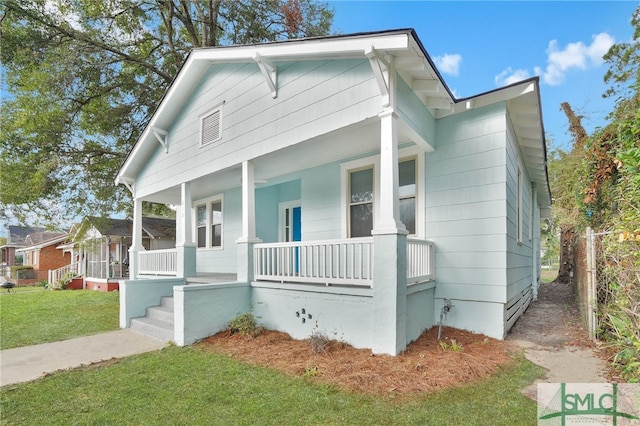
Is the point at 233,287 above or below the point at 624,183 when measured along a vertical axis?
below

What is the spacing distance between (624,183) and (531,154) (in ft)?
14.7

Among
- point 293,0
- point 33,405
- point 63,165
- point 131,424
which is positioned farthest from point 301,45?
point 63,165

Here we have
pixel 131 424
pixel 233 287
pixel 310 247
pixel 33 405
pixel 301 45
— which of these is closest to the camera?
pixel 131 424

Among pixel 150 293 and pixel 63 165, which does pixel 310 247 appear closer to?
pixel 150 293

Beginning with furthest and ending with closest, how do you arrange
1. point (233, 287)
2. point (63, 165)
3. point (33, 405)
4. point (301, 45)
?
point (63, 165) → point (233, 287) → point (301, 45) → point (33, 405)

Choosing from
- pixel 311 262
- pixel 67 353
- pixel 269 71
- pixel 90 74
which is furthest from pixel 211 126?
pixel 90 74

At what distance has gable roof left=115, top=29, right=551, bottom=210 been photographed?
14.8ft

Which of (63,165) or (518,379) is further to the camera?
(63,165)

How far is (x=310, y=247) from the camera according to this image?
5855mm

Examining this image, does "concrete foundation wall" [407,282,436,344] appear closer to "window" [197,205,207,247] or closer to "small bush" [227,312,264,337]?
"small bush" [227,312,264,337]

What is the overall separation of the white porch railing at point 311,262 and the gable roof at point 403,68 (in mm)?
2589

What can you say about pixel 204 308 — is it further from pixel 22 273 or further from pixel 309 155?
pixel 22 273

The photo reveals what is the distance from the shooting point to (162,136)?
382 inches

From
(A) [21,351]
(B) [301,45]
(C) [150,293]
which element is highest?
(B) [301,45]
